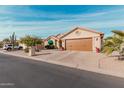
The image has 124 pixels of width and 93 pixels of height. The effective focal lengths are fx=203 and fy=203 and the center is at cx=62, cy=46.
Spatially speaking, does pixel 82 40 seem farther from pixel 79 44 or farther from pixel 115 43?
pixel 115 43

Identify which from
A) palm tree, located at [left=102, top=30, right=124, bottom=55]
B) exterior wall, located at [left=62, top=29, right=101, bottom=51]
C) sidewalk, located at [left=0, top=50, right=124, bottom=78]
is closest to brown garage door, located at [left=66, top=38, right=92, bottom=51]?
exterior wall, located at [left=62, top=29, right=101, bottom=51]

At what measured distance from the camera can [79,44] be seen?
37219 mm

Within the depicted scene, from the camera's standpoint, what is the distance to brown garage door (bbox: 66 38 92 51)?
116 ft

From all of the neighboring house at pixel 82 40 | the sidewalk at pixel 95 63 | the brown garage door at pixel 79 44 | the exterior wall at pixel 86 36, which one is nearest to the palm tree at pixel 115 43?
the sidewalk at pixel 95 63

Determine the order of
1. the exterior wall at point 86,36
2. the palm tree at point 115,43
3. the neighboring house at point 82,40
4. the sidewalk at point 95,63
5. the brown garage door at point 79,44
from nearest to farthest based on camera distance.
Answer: the sidewalk at point 95,63
the palm tree at point 115,43
the exterior wall at point 86,36
the neighboring house at point 82,40
the brown garage door at point 79,44

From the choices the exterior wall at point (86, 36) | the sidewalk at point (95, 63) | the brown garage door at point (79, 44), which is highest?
the exterior wall at point (86, 36)

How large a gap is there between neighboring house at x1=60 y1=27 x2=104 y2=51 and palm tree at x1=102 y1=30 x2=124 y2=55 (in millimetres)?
15485

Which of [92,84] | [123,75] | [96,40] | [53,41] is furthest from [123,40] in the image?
[53,41]

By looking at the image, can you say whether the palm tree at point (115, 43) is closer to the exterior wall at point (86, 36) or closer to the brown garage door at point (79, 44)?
the exterior wall at point (86, 36)

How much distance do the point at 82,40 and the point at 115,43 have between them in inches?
743

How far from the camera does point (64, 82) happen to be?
389 inches

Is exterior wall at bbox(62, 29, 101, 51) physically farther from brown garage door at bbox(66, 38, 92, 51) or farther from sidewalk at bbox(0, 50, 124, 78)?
sidewalk at bbox(0, 50, 124, 78)

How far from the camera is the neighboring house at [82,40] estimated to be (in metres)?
34.3
